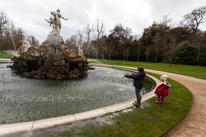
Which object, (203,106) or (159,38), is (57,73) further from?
(159,38)

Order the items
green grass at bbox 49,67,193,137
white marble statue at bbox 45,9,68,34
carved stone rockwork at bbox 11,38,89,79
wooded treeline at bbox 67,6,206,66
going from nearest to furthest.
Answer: green grass at bbox 49,67,193,137
carved stone rockwork at bbox 11,38,89,79
white marble statue at bbox 45,9,68,34
wooded treeline at bbox 67,6,206,66

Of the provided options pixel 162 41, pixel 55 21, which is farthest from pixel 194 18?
pixel 55 21

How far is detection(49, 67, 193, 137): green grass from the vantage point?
105 inches

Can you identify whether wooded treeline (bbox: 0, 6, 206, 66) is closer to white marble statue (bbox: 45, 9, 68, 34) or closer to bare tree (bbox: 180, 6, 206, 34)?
bare tree (bbox: 180, 6, 206, 34)

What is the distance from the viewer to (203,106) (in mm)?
4703

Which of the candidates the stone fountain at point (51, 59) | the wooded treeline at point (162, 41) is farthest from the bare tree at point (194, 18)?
the stone fountain at point (51, 59)

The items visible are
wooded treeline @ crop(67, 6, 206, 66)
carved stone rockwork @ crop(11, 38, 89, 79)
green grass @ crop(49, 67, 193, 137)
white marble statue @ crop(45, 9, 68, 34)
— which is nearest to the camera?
green grass @ crop(49, 67, 193, 137)

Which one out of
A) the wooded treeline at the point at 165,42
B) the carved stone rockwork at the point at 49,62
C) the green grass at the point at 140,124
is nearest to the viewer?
the green grass at the point at 140,124

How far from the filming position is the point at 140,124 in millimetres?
3105

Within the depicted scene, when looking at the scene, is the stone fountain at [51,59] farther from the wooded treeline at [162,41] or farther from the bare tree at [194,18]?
the bare tree at [194,18]

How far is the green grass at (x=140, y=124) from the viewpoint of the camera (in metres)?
2.66

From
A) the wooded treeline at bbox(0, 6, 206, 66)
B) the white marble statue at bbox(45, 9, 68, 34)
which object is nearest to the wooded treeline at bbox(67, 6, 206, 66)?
the wooded treeline at bbox(0, 6, 206, 66)

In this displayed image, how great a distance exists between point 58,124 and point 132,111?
2.54 m

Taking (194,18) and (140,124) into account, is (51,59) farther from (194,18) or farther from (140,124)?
(194,18)
